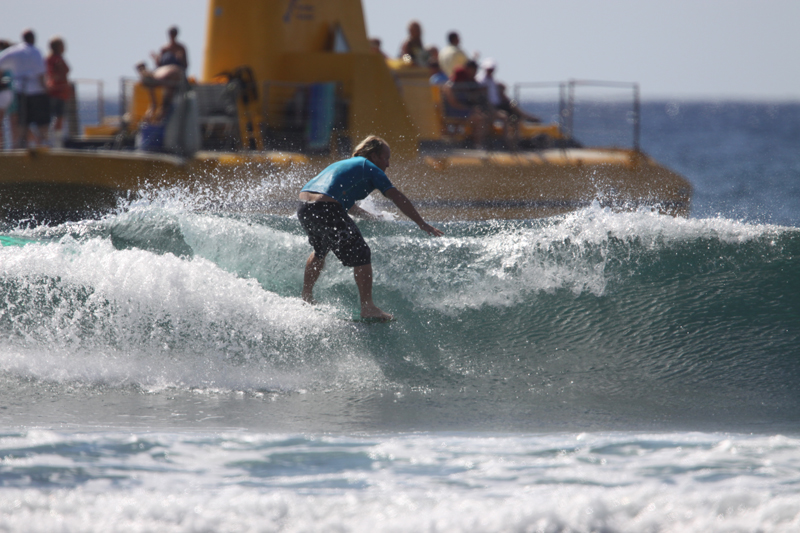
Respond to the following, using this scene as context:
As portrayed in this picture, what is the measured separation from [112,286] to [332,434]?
2.01 meters

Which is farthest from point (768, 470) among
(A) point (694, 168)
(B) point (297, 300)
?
(A) point (694, 168)

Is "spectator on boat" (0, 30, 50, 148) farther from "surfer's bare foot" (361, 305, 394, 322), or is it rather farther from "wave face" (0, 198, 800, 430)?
"surfer's bare foot" (361, 305, 394, 322)

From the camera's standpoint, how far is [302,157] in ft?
25.0

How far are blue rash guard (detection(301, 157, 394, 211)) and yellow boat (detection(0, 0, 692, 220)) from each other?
2708 mm

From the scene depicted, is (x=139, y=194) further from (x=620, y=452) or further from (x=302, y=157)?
(x=620, y=452)

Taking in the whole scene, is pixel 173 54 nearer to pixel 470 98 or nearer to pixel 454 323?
pixel 470 98

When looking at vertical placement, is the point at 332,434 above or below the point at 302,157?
below

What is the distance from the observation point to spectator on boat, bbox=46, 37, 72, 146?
8.23 metres

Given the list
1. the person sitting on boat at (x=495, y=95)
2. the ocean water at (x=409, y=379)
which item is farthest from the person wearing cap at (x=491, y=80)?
the ocean water at (x=409, y=379)

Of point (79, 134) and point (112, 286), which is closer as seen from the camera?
point (112, 286)

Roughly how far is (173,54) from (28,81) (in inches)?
63.1

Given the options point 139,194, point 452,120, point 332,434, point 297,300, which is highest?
point 452,120

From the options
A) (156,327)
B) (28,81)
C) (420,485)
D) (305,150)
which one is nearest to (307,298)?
(156,327)

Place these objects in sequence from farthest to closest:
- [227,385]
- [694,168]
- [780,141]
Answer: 1. [780,141]
2. [694,168]
3. [227,385]
